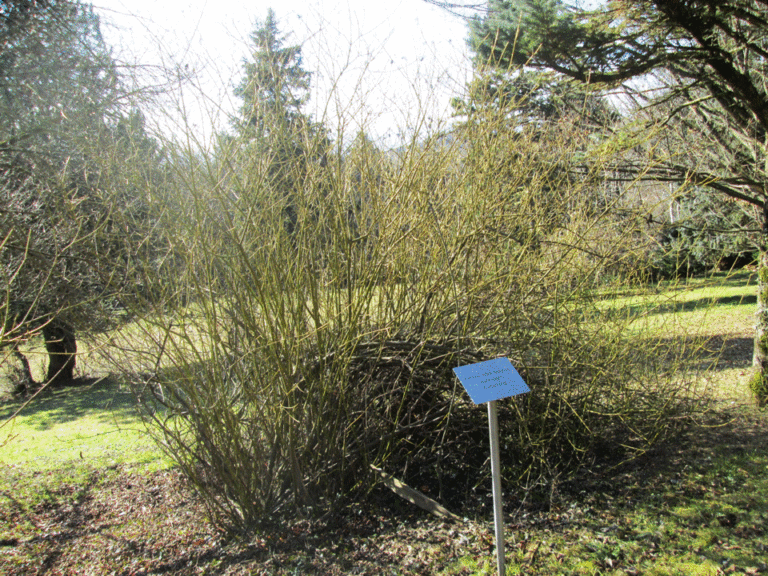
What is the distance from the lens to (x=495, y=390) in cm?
262

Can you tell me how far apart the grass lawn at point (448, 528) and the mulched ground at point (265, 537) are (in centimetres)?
1

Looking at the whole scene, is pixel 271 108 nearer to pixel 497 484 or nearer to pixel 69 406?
pixel 497 484

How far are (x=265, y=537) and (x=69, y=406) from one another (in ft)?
24.0

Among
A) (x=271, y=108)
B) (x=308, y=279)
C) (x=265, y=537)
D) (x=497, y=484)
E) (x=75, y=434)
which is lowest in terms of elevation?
(x=75, y=434)

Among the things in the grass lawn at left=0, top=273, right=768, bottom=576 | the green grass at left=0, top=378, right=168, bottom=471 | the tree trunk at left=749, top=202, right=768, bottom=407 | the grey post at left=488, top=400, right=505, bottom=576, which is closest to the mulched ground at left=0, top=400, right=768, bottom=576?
the grass lawn at left=0, top=273, right=768, bottom=576

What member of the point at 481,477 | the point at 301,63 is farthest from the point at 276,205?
the point at 481,477

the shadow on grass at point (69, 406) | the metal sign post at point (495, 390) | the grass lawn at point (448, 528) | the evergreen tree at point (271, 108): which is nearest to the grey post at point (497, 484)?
the metal sign post at point (495, 390)

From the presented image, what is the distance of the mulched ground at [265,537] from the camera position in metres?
3.25

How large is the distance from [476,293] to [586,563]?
176cm

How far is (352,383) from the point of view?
379 centimetres

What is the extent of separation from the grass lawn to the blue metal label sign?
3.75 feet

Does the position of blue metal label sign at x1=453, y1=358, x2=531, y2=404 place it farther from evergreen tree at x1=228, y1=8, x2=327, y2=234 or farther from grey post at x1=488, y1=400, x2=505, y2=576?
evergreen tree at x1=228, y1=8, x2=327, y2=234

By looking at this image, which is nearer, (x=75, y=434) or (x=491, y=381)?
(x=491, y=381)

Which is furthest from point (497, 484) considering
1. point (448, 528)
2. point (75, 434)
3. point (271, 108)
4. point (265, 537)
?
point (75, 434)
